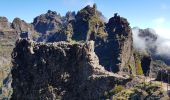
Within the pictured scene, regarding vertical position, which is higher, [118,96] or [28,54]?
[28,54]

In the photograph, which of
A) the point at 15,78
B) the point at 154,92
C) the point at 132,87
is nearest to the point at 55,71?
the point at 15,78

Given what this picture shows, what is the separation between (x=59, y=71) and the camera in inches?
3770

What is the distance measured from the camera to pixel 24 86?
9825cm

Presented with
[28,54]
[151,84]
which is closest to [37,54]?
→ [28,54]

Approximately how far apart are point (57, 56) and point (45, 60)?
231 cm

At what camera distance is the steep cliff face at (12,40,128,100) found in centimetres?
9375

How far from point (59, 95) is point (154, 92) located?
22906mm

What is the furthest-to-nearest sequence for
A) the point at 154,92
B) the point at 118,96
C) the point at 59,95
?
1. the point at 59,95
2. the point at 118,96
3. the point at 154,92

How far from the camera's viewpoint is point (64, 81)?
95.4 meters

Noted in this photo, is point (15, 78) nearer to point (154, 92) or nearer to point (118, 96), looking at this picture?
point (118, 96)

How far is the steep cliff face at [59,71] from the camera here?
93.8 m

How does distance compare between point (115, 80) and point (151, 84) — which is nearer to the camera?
point (151, 84)

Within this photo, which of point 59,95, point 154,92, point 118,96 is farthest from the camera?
point 59,95

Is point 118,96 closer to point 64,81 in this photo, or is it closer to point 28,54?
point 64,81
